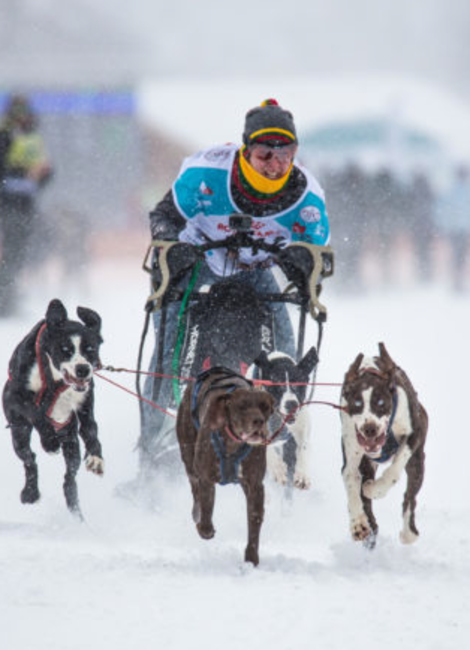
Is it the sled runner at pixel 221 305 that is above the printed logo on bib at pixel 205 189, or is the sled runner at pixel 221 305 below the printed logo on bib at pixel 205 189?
below

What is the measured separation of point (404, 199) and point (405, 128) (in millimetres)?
8675

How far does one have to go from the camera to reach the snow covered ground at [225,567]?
3098mm

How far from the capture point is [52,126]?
67.3 feet

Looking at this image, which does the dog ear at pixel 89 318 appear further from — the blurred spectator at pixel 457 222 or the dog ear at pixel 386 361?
the blurred spectator at pixel 457 222

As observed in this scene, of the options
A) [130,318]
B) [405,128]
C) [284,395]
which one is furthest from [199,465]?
[405,128]

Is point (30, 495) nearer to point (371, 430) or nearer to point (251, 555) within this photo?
point (251, 555)

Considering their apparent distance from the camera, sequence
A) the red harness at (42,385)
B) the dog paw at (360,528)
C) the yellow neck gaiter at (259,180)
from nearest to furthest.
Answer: the dog paw at (360,528)
the red harness at (42,385)
the yellow neck gaiter at (259,180)

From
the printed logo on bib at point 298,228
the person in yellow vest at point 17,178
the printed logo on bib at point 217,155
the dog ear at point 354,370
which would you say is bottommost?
the dog ear at point 354,370

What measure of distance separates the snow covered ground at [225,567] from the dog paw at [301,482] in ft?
0.75

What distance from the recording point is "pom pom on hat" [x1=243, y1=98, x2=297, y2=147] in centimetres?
406

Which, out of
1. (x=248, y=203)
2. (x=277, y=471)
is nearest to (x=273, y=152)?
(x=248, y=203)

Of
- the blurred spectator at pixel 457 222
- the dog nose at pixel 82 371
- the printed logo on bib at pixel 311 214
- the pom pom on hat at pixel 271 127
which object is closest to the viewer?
the dog nose at pixel 82 371

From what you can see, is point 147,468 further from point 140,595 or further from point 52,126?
point 52,126

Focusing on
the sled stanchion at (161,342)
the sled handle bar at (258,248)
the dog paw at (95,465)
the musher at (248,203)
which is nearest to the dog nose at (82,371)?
the dog paw at (95,465)
